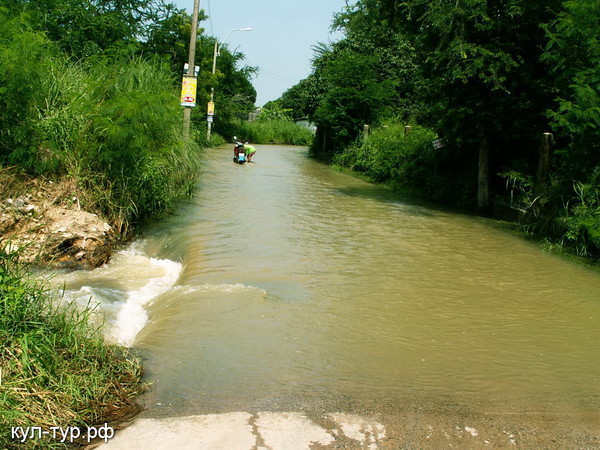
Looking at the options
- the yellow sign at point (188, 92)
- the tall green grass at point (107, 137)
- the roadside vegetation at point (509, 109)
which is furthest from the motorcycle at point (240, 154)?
the tall green grass at point (107, 137)

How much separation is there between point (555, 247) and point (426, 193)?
769 cm

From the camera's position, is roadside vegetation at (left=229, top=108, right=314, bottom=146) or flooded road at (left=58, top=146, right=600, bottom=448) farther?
roadside vegetation at (left=229, top=108, right=314, bottom=146)

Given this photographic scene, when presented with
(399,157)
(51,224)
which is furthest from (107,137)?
(399,157)

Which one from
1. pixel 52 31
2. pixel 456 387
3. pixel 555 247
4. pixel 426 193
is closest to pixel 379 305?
pixel 456 387

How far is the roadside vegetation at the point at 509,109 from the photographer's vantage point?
34.8 feet

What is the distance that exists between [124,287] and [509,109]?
10343mm

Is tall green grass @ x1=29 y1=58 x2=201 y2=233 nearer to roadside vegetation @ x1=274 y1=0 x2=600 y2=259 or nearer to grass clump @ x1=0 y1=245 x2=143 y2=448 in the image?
grass clump @ x1=0 y1=245 x2=143 y2=448

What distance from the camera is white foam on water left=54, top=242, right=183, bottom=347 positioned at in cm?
645

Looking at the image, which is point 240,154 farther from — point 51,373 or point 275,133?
point 275,133

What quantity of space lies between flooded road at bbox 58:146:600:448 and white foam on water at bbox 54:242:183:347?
0.03 meters

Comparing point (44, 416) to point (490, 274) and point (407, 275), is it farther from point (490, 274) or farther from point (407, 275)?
point (490, 274)

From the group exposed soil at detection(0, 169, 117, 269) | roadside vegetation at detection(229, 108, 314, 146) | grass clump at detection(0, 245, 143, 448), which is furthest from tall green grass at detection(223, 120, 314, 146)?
grass clump at detection(0, 245, 143, 448)

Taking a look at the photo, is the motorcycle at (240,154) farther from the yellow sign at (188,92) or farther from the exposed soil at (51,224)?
the exposed soil at (51,224)

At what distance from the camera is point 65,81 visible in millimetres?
10555
